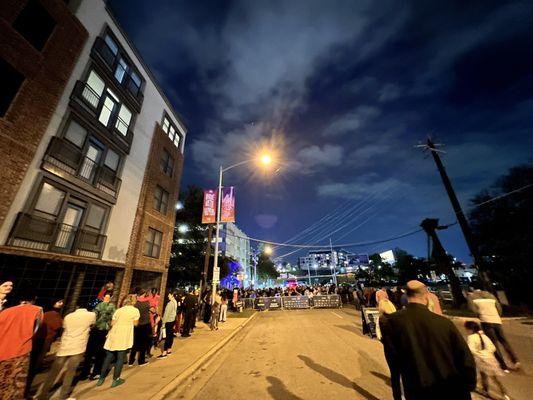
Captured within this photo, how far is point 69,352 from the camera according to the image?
4895 mm

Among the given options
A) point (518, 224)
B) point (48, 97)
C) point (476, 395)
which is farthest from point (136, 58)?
point (518, 224)

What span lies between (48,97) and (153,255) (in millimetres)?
10841

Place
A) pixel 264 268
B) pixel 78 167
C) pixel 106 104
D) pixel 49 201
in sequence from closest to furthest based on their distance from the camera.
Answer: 1. pixel 49 201
2. pixel 78 167
3. pixel 106 104
4. pixel 264 268

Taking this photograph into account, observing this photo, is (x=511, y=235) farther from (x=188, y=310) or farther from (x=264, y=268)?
(x=264, y=268)

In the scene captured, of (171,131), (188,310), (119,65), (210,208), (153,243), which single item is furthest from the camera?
(171,131)

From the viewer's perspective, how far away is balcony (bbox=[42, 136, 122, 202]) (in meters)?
10.2

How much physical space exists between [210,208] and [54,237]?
24.6 feet

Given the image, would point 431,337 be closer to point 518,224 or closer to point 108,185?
point 108,185

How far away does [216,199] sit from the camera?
51.5 ft

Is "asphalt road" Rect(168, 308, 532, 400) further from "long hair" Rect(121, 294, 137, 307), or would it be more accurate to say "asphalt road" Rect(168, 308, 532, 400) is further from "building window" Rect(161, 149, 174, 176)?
"building window" Rect(161, 149, 174, 176)

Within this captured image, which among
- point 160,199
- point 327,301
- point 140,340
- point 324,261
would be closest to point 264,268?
point 324,261

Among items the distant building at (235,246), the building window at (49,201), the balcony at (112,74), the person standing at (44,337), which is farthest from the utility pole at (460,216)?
the distant building at (235,246)

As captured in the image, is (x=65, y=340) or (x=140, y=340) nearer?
(x=65, y=340)

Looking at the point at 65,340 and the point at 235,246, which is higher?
the point at 235,246
